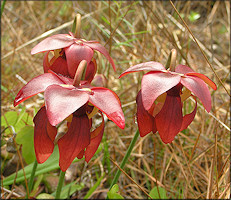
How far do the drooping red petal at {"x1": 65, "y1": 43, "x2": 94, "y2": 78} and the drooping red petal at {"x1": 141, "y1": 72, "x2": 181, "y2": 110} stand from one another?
0.70 feet

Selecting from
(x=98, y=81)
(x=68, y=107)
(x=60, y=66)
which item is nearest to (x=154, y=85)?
(x=68, y=107)

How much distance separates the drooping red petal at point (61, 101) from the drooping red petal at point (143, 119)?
0.51 feet

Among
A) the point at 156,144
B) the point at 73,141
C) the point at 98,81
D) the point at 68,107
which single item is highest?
the point at 68,107

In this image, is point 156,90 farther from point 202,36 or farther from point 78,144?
point 202,36

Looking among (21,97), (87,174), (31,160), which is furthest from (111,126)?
(21,97)

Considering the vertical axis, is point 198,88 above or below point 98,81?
above

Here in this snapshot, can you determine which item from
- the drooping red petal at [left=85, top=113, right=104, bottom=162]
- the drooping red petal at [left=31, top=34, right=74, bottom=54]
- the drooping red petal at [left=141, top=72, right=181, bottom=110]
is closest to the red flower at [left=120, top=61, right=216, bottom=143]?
the drooping red petal at [left=141, top=72, right=181, bottom=110]

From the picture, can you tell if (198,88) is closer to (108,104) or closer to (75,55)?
(108,104)

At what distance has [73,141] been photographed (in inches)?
29.6

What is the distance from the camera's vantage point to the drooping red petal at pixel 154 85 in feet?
2.42

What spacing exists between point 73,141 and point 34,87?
15 cm

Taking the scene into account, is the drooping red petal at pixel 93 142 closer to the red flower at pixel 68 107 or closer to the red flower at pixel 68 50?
the red flower at pixel 68 107

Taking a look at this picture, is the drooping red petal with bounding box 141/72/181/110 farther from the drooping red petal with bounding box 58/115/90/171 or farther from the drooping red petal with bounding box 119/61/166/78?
the drooping red petal with bounding box 58/115/90/171

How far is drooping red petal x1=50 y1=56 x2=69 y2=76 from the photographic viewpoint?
3.10 ft
